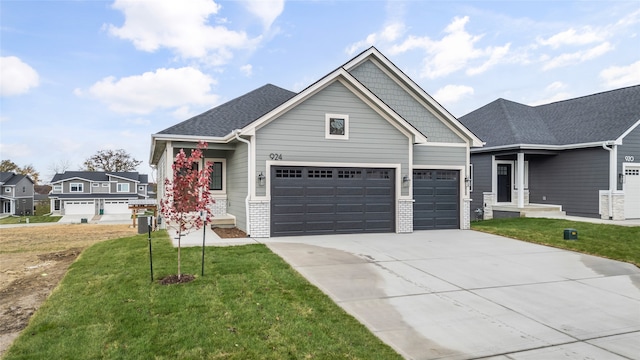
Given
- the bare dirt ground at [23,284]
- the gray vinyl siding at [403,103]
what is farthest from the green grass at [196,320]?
the gray vinyl siding at [403,103]

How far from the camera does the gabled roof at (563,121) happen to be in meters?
17.6

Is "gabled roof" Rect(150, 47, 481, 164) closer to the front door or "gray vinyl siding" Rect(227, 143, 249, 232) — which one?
"gray vinyl siding" Rect(227, 143, 249, 232)

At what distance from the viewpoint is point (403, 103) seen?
1498 centimetres

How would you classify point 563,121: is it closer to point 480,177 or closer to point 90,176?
point 480,177

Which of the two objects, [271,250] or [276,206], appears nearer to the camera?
[271,250]

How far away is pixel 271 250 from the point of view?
9703mm

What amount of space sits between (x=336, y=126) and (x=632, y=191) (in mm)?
14742

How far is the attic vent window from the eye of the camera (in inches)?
489

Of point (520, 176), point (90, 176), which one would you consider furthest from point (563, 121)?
point (90, 176)

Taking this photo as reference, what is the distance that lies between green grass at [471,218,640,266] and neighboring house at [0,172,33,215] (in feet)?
200

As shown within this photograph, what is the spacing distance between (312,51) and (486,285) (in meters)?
16.3

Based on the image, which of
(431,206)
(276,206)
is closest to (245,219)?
(276,206)

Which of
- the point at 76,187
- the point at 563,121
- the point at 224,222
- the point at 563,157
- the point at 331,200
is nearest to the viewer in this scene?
the point at 331,200

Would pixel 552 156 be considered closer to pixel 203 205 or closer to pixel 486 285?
pixel 486 285
